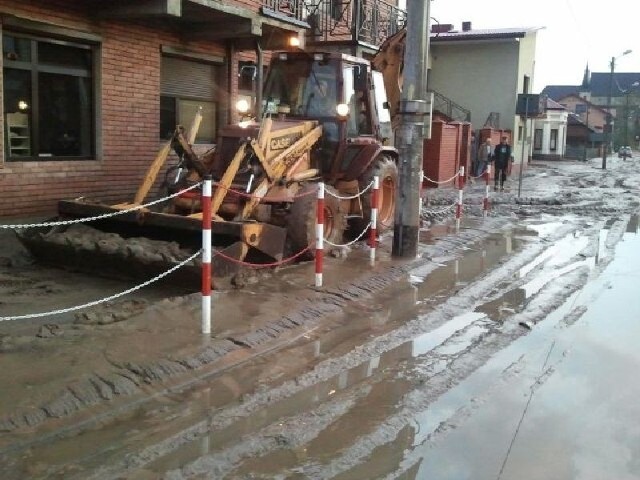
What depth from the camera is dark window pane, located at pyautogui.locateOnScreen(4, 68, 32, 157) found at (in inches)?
394

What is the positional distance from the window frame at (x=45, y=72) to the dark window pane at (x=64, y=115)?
60mm

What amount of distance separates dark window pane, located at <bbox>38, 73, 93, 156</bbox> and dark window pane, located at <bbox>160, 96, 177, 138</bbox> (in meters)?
1.83

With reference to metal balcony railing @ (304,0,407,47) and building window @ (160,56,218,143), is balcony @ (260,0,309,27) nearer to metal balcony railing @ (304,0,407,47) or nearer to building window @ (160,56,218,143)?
metal balcony railing @ (304,0,407,47)

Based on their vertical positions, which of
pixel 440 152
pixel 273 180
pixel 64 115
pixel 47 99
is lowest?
pixel 273 180

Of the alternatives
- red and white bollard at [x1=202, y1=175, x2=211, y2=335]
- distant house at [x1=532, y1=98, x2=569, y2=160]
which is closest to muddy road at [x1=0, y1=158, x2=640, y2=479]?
red and white bollard at [x1=202, y1=175, x2=211, y2=335]

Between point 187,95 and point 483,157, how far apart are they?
626 inches

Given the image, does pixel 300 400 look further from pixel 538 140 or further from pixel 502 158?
pixel 538 140

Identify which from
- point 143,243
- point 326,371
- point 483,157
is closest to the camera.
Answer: point 326,371

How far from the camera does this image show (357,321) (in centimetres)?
714

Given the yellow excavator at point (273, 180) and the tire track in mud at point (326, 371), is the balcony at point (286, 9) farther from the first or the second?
the tire track in mud at point (326, 371)

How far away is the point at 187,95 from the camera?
1363cm

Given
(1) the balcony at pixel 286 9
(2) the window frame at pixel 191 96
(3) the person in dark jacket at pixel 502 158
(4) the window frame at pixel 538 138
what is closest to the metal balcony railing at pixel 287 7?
(1) the balcony at pixel 286 9

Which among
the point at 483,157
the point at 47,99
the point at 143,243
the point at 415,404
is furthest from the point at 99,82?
the point at 483,157

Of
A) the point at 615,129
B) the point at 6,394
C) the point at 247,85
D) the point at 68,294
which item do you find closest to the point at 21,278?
the point at 68,294
